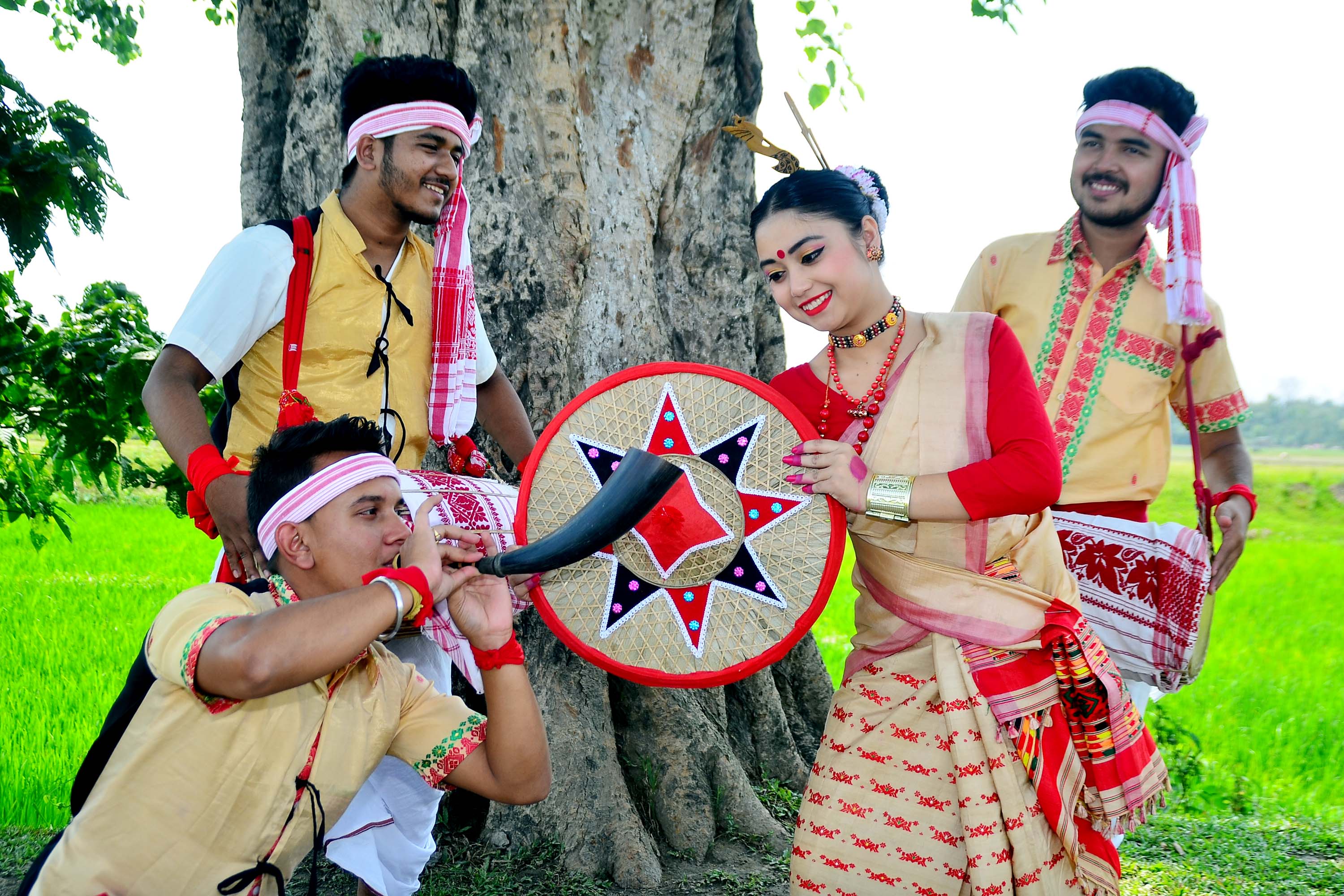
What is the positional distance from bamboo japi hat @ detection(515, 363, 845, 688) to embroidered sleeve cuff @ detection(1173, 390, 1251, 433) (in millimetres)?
1356

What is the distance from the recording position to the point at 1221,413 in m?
2.85

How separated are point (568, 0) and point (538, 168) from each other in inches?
22.0

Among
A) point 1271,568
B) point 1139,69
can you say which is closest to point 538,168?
point 1139,69

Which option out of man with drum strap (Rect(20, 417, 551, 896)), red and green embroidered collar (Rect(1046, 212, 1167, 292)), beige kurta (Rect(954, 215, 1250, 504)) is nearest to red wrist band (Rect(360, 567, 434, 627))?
man with drum strap (Rect(20, 417, 551, 896))

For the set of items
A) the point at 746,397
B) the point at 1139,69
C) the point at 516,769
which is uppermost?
the point at 1139,69

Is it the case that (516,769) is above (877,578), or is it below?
below

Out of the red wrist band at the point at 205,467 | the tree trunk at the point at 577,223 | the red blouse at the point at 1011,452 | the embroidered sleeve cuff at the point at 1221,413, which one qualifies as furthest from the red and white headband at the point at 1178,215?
the red wrist band at the point at 205,467

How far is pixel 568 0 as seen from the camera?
3246mm

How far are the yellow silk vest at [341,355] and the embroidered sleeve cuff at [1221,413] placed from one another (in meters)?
2.14

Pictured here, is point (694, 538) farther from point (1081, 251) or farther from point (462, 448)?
point (1081, 251)

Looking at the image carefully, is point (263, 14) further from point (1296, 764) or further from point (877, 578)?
point (1296, 764)

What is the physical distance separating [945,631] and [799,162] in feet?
3.68

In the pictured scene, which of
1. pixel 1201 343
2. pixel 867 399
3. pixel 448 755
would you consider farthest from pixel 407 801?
pixel 1201 343

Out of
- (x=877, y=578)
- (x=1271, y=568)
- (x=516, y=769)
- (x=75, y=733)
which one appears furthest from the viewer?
(x=1271, y=568)
